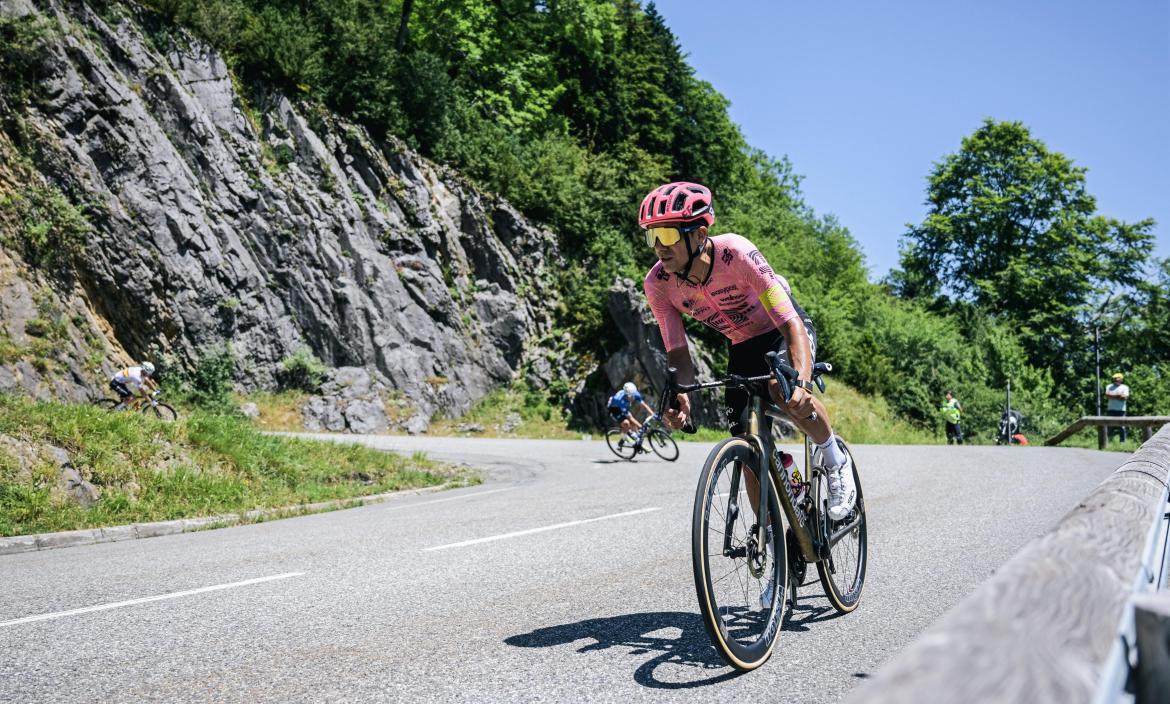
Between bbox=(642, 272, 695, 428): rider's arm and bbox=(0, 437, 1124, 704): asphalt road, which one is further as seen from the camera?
bbox=(642, 272, 695, 428): rider's arm

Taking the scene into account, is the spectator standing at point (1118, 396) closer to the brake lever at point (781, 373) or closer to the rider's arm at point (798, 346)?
the rider's arm at point (798, 346)

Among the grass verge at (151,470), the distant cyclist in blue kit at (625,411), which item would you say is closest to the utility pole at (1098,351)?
the distant cyclist in blue kit at (625,411)

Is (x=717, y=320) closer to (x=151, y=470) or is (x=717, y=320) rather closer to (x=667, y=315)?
(x=667, y=315)

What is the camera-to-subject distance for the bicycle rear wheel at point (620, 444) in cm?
1903

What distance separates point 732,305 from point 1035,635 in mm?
3546

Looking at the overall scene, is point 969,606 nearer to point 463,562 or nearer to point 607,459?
point 463,562

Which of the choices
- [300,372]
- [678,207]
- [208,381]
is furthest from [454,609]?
[300,372]

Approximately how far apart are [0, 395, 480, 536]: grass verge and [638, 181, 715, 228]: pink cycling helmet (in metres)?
8.06

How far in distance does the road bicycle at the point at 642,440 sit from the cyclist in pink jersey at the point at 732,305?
1398 centimetres

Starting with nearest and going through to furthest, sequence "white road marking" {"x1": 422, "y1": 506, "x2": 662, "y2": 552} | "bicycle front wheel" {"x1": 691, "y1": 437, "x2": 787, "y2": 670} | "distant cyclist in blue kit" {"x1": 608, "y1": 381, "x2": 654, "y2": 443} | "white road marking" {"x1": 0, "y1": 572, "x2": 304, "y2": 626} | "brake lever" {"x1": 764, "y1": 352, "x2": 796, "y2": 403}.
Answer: "bicycle front wheel" {"x1": 691, "y1": 437, "x2": 787, "y2": 670} → "brake lever" {"x1": 764, "y1": 352, "x2": 796, "y2": 403} → "white road marking" {"x1": 0, "y1": 572, "x2": 304, "y2": 626} → "white road marking" {"x1": 422, "y1": 506, "x2": 662, "y2": 552} → "distant cyclist in blue kit" {"x1": 608, "y1": 381, "x2": 654, "y2": 443}

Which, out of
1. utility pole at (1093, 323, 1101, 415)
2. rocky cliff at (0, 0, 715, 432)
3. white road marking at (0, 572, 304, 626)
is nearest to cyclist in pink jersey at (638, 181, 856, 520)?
white road marking at (0, 572, 304, 626)

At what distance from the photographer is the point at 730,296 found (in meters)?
4.57

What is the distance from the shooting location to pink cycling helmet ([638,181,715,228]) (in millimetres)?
4199

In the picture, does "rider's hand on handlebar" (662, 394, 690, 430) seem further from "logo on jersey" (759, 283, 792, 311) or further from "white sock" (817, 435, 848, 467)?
"white sock" (817, 435, 848, 467)
